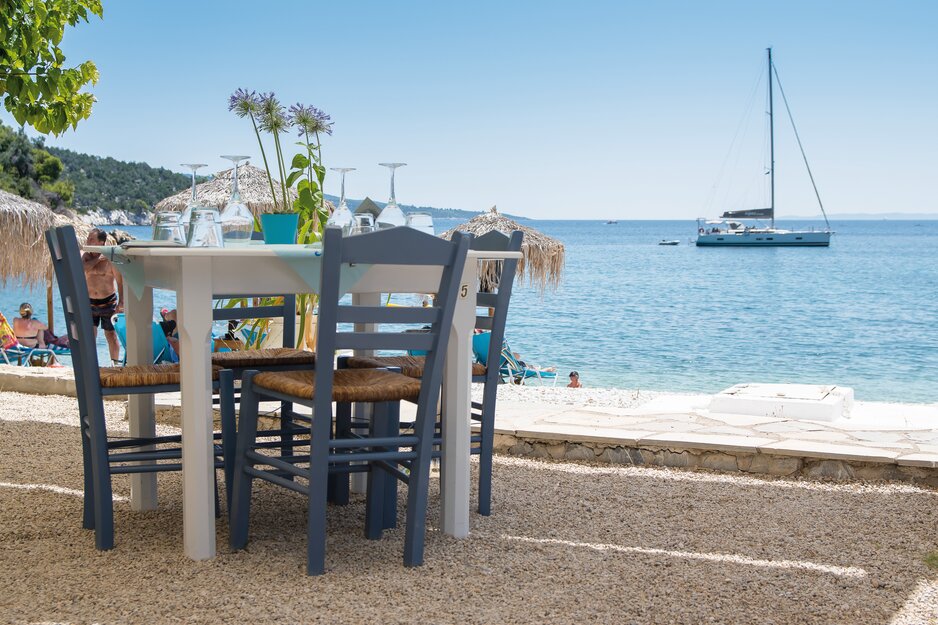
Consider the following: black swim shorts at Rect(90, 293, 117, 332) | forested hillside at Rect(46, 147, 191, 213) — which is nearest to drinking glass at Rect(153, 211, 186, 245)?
black swim shorts at Rect(90, 293, 117, 332)

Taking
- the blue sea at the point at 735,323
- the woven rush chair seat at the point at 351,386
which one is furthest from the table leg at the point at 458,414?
the blue sea at the point at 735,323

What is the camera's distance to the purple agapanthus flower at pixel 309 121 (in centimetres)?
387

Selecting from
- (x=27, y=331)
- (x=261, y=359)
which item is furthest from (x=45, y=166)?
(x=261, y=359)

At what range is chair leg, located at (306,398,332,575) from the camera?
275cm

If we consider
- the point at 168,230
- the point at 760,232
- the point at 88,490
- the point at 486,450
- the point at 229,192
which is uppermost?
the point at 760,232

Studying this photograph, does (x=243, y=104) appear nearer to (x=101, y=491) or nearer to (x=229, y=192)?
(x=101, y=491)

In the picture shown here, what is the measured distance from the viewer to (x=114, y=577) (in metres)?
2.81

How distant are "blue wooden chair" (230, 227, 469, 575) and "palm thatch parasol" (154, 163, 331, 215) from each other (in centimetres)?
650

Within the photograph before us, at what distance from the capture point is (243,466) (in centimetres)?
300

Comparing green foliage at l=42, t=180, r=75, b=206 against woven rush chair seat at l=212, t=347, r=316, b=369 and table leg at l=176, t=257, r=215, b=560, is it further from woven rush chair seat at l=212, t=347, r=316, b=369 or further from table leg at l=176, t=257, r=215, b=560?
table leg at l=176, t=257, r=215, b=560

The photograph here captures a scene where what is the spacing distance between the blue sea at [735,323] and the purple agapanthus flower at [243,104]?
880 centimetres

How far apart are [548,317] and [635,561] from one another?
78.5 feet

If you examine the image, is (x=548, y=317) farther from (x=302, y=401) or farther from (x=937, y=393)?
(x=302, y=401)

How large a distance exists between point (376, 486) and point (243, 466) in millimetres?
428
